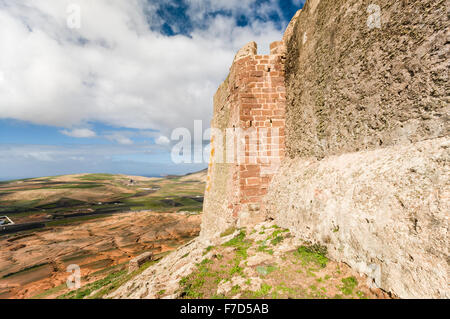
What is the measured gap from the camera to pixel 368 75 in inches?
139

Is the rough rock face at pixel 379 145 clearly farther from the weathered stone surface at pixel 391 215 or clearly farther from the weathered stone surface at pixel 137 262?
the weathered stone surface at pixel 137 262

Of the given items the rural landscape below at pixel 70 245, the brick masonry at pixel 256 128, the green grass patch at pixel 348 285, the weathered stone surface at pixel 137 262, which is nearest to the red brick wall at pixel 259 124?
the brick masonry at pixel 256 128

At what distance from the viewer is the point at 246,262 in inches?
157

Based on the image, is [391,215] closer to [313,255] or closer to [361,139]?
[313,255]

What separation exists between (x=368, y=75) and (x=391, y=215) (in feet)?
7.92

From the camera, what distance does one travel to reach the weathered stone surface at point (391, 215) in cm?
204

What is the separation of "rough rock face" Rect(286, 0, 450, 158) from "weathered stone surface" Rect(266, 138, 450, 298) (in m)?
0.39

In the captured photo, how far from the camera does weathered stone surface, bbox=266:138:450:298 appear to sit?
6.71ft

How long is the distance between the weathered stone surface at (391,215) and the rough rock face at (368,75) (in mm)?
393

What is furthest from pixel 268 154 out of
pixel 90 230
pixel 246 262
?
pixel 90 230

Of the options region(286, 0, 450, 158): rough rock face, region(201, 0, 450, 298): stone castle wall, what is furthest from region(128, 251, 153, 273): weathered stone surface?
region(286, 0, 450, 158): rough rock face

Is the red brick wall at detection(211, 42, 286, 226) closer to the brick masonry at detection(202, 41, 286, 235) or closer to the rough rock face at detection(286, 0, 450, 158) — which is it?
the brick masonry at detection(202, 41, 286, 235)

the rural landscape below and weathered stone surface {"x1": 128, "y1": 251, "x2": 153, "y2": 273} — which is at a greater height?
weathered stone surface {"x1": 128, "y1": 251, "x2": 153, "y2": 273}
